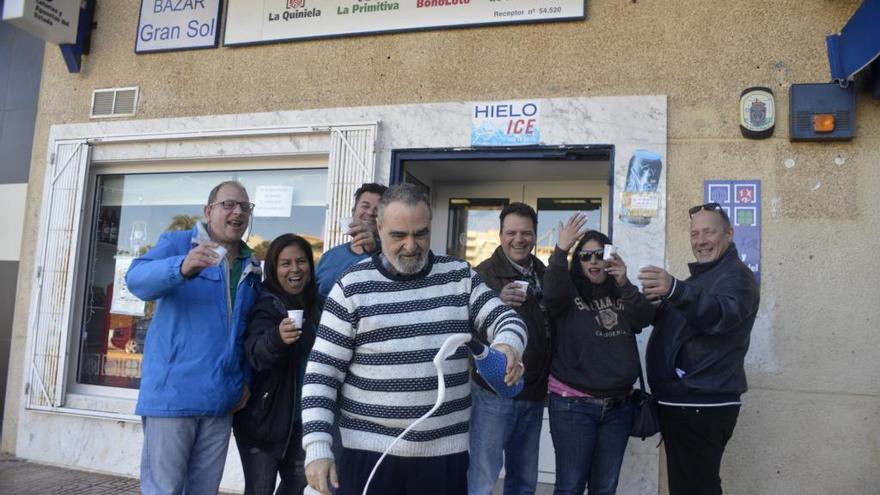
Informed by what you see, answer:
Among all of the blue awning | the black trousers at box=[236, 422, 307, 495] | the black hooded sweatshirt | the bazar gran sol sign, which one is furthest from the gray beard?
the bazar gran sol sign

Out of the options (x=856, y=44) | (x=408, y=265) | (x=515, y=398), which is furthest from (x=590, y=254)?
(x=856, y=44)

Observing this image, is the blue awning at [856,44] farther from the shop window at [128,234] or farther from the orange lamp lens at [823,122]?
the shop window at [128,234]

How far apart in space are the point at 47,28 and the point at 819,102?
236 inches

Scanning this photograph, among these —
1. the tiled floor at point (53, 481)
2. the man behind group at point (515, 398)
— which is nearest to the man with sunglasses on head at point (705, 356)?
the man behind group at point (515, 398)

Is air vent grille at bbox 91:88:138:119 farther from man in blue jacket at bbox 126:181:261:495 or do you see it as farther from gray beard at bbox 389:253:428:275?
gray beard at bbox 389:253:428:275

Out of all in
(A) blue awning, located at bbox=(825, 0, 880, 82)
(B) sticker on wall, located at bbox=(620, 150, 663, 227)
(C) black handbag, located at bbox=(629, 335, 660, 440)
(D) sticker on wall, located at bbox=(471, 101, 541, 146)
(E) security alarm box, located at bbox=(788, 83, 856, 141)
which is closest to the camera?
(C) black handbag, located at bbox=(629, 335, 660, 440)

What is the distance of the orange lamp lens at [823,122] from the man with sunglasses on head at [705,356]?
1360 mm

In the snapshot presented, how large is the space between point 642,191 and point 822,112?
1.19 meters

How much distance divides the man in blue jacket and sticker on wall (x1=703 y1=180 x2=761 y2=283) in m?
2.97

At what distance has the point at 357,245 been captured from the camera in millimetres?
3059

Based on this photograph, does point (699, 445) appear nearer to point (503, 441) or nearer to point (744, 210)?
point (503, 441)

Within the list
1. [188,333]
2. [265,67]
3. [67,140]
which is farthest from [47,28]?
[188,333]

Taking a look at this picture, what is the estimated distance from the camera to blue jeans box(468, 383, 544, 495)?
3184mm

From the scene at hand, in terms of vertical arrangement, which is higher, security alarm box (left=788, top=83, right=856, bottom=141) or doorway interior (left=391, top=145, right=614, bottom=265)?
security alarm box (left=788, top=83, right=856, bottom=141)
